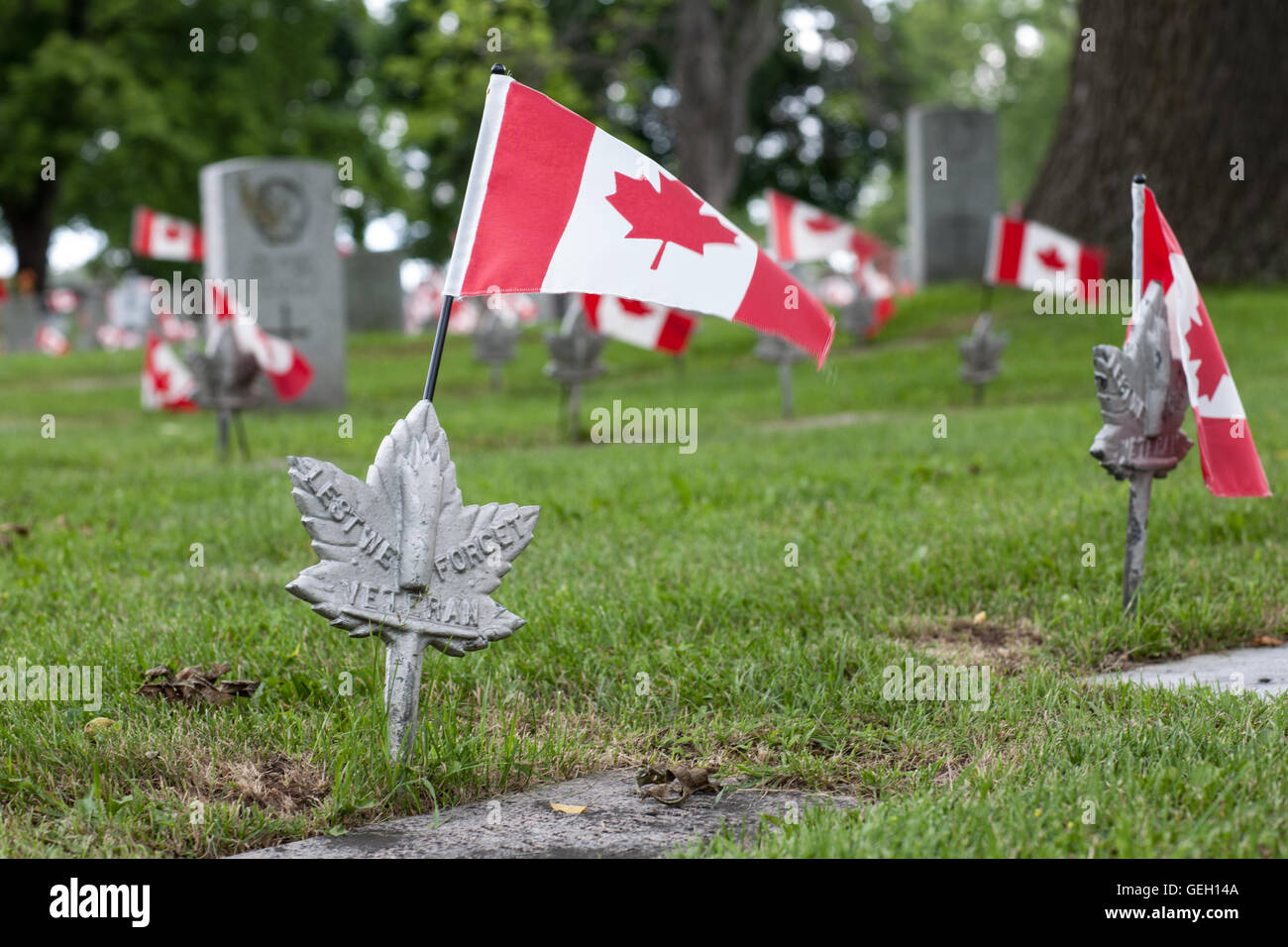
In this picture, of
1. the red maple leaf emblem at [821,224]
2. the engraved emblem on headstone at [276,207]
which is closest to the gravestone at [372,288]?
the engraved emblem on headstone at [276,207]

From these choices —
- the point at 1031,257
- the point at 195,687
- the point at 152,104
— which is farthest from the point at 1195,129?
the point at 152,104

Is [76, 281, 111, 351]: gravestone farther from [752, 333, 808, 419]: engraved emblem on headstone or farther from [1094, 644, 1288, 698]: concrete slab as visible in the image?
[1094, 644, 1288, 698]: concrete slab

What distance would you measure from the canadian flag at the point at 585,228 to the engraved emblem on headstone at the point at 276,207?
1114 centimetres

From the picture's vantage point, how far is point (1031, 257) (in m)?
9.39

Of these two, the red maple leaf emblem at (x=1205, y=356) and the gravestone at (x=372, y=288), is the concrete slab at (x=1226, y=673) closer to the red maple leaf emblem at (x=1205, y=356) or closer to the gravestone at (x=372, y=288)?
the red maple leaf emblem at (x=1205, y=356)

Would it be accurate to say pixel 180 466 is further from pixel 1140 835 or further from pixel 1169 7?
pixel 1169 7

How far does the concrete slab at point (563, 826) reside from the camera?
253cm

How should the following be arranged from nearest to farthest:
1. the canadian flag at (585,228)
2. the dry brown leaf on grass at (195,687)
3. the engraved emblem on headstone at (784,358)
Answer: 1. the canadian flag at (585,228)
2. the dry brown leaf on grass at (195,687)
3. the engraved emblem on headstone at (784,358)

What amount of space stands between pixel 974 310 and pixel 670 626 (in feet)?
44.2

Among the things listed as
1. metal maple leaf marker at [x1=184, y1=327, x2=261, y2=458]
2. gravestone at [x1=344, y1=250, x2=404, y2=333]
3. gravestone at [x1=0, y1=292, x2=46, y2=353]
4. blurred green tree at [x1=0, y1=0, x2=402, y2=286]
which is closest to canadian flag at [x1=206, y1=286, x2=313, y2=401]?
metal maple leaf marker at [x1=184, y1=327, x2=261, y2=458]

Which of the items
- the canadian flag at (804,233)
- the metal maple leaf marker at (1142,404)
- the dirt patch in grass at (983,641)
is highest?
the canadian flag at (804,233)

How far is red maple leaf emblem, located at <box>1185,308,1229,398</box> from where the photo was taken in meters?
3.74

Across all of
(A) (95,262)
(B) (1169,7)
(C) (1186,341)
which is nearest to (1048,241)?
(C) (1186,341)

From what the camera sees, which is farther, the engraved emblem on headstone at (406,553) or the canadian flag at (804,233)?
the canadian flag at (804,233)
